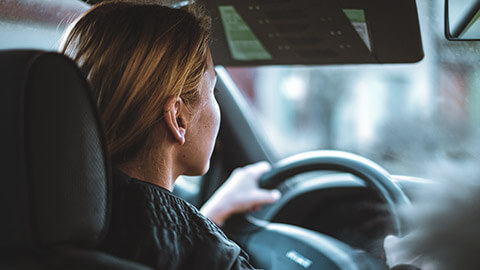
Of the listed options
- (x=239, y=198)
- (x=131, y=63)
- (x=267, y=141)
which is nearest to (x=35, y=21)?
(x=131, y=63)

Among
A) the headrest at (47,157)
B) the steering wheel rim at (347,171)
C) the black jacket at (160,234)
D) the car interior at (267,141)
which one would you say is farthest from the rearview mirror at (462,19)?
the headrest at (47,157)

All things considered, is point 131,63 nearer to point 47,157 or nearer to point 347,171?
point 47,157

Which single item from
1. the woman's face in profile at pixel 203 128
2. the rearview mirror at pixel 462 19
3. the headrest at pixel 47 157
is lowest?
the woman's face in profile at pixel 203 128

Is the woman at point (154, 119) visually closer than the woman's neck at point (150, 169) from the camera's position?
Yes

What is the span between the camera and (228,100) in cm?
259

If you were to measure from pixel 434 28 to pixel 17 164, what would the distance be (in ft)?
3.66

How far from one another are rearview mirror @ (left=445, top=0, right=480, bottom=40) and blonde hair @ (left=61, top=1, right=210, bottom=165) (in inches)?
26.0

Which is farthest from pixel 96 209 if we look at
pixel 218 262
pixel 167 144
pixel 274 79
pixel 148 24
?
pixel 274 79

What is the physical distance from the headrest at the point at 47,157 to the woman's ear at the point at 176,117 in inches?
12.7

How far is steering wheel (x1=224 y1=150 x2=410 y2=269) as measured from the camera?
1695 millimetres

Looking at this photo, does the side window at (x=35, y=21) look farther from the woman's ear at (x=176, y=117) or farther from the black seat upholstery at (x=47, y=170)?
the black seat upholstery at (x=47, y=170)

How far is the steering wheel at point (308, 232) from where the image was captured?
1695 mm

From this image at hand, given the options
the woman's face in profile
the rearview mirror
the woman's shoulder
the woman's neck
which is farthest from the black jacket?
the rearview mirror

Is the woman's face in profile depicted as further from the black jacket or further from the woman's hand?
the woman's hand
